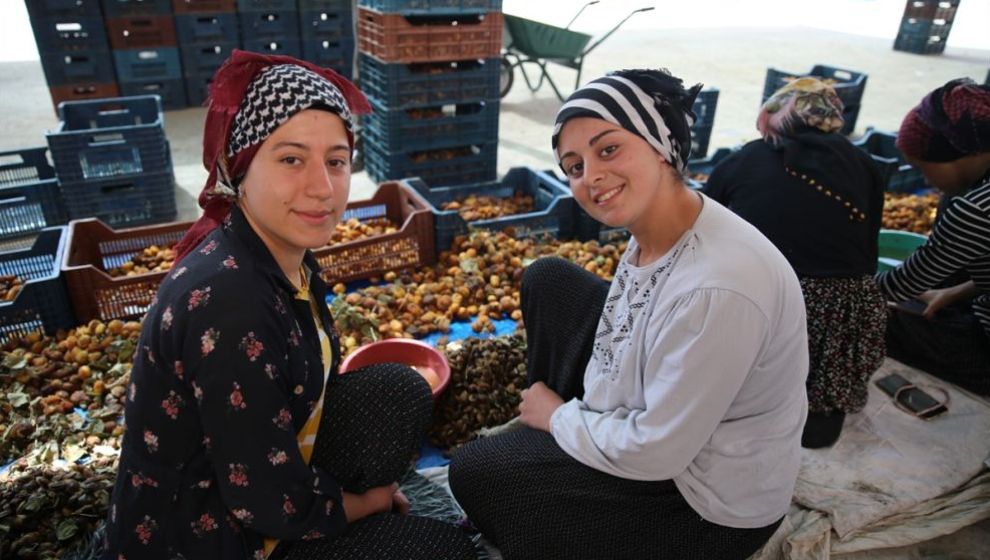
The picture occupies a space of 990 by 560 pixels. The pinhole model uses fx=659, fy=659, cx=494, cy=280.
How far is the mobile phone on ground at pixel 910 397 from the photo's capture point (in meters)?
1.99

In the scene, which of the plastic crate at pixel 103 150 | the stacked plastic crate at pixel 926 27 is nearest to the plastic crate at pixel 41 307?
the plastic crate at pixel 103 150

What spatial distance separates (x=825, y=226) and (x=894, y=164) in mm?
2595

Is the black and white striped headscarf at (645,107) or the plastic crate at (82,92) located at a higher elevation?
the black and white striped headscarf at (645,107)

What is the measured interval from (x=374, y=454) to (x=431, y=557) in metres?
0.28

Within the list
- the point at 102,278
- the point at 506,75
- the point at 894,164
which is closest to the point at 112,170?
the point at 102,278

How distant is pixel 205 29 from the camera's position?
16.1 feet

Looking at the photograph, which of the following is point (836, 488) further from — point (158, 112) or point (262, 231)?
point (158, 112)

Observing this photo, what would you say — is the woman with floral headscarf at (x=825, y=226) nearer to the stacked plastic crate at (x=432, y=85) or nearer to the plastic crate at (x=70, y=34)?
the stacked plastic crate at (x=432, y=85)

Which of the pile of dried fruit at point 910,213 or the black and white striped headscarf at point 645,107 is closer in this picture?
the black and white striped headscarf at point 645,107

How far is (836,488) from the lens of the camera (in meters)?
1.74

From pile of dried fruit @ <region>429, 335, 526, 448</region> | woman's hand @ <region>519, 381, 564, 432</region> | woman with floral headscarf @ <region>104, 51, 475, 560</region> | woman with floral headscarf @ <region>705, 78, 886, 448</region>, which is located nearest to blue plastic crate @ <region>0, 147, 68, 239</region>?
pile of dried fruit @ <region>429, 335, 526, 448</region>

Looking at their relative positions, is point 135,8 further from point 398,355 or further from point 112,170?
point 398,355

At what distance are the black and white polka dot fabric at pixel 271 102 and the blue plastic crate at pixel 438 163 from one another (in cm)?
249

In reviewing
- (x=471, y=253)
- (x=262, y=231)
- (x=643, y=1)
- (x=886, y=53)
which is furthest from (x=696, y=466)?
(x=643, y=1)
